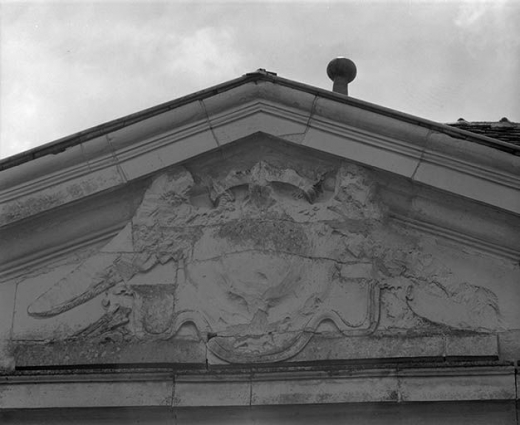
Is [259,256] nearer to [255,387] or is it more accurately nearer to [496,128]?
[255,387]

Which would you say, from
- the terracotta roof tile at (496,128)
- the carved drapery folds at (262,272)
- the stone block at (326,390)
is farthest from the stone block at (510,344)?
the terracotta roof tile at (496,128)

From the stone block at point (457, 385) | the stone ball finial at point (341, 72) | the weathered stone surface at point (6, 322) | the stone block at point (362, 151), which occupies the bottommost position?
the stone block at point (457, 385)

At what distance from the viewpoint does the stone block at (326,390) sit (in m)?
10.3

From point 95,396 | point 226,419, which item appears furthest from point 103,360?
point 226,419

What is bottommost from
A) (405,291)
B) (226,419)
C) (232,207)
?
(226,419)

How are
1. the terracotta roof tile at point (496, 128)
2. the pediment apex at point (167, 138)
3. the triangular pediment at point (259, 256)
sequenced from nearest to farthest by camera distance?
1. the triangular pediment at point (259, 256)
2. the pediment apex at point (167, 138)
3. the terracotta roof tile at point (496, 128)

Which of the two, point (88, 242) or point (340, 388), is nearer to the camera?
point (340, 388)

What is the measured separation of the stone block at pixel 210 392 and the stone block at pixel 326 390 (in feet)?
0.25

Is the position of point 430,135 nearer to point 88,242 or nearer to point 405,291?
point 405,291

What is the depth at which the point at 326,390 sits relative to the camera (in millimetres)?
10359

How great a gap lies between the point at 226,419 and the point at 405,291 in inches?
56.9

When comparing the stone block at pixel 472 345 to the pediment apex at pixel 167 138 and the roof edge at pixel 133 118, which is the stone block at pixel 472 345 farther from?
the roof edge at pixel 133 118

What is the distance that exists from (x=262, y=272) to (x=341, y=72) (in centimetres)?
254

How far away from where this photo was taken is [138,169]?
11.2 metres
